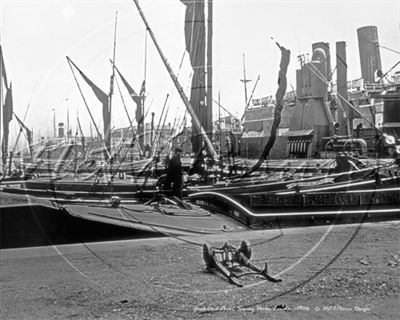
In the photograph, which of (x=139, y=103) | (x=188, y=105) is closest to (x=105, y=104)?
(x=139, y=103)

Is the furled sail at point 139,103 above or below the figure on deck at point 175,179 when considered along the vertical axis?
above

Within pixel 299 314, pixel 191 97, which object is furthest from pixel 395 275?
pixel 191 97

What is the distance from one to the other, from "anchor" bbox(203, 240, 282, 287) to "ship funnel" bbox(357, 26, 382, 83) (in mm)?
628

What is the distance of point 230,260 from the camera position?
123 cm

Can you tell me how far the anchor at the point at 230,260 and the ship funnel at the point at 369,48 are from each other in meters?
0.63

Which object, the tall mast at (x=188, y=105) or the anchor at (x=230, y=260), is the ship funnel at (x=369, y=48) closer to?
the tall mast at (x=188, y=105)

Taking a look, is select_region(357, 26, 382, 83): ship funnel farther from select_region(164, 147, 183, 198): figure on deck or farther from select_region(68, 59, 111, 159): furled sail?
select_region(68, 59, 111, 159): furled sail

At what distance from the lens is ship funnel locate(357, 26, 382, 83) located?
1.20 meters

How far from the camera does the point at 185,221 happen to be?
1236 mm

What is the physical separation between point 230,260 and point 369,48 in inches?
28.0

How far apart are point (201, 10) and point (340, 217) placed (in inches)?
29.8

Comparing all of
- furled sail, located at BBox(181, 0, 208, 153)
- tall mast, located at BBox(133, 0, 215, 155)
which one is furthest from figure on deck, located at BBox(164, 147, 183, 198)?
furled sail, located at BBox(181, 0, 208, 153)

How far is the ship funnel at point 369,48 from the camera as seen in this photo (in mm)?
1200

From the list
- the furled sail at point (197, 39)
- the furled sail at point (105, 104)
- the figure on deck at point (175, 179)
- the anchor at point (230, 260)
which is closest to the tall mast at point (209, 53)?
the furled sail at point (197, 39)
